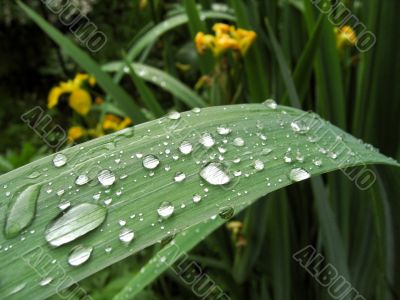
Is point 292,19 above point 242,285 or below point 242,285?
above

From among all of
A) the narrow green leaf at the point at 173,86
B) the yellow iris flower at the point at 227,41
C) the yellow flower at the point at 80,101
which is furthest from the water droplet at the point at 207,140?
the yellow flower at the point at 80,101

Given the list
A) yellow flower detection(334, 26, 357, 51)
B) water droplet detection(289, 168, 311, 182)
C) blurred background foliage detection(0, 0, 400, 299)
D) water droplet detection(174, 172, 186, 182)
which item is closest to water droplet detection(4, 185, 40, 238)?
water droplet detection(174, 172, 186, 182)

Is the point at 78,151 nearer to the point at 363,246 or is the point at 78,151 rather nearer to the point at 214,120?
the point at 214,120

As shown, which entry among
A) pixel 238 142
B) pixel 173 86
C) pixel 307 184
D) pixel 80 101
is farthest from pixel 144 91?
pixel 238 142

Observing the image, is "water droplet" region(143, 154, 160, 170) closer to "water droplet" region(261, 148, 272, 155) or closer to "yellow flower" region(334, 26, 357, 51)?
"water droplet" region(261, 148, 272, 155)

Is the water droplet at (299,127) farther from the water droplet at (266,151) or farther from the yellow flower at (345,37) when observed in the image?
the yellow flower at (345,37)

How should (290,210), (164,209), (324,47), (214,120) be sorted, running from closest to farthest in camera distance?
(164,209)
(214,120)
(324,47)
(290,210)

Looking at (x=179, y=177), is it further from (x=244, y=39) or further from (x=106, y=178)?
(x=244, y=39)

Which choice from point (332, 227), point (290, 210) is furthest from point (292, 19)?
point (332, 227)
